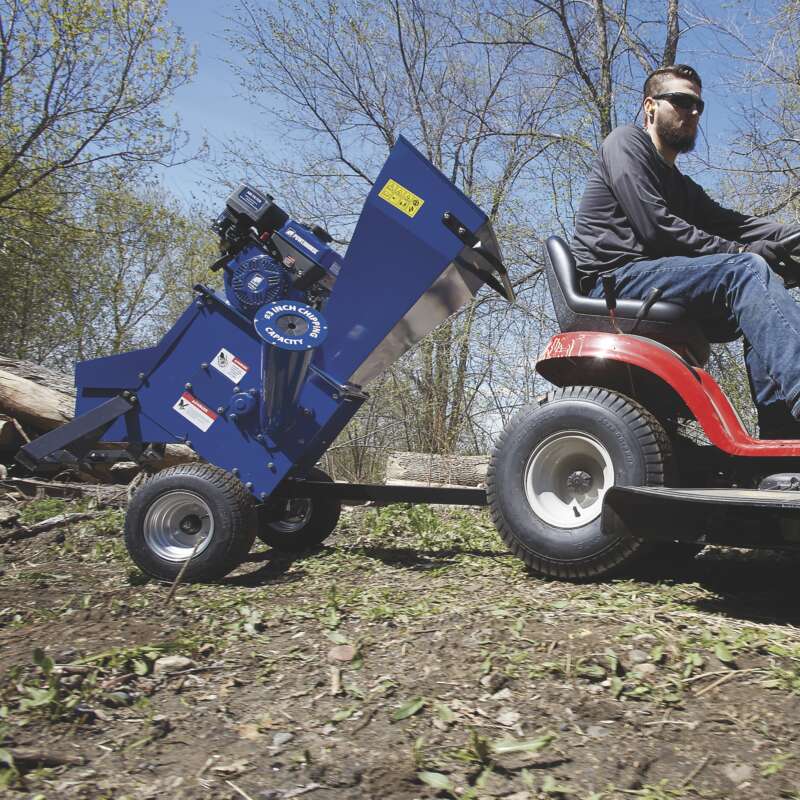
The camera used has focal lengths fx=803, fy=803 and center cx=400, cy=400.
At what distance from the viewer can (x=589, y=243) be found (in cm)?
362

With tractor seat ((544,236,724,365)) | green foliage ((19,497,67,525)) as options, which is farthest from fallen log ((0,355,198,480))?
tractor seat ((544,236,724,365))

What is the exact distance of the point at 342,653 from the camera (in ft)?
8.55

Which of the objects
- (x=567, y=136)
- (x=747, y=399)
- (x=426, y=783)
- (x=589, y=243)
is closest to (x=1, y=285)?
(x=567, y=136)

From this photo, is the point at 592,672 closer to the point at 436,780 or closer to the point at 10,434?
the point at 436,780

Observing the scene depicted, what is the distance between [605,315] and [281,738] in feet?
7.25

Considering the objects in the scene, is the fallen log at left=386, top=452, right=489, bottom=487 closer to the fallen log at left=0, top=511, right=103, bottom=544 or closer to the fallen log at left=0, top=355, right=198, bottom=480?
the fallen log at left=0, top=355, right=198, bottom=480

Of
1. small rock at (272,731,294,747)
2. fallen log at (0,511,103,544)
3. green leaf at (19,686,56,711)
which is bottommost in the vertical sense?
fallen log at (0,511,103,544)

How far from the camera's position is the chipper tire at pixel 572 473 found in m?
3.23

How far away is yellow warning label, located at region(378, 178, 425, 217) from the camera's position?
389 cm

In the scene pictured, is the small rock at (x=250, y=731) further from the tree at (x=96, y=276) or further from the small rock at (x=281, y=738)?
the tree at (x=96, y=276)

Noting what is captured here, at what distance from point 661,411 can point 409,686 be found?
187cm

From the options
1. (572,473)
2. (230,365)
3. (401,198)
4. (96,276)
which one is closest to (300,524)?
(230,365)

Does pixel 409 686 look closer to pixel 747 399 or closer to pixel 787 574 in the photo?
pixel 787 574

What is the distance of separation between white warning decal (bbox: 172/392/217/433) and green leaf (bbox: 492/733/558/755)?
2.59 meters
